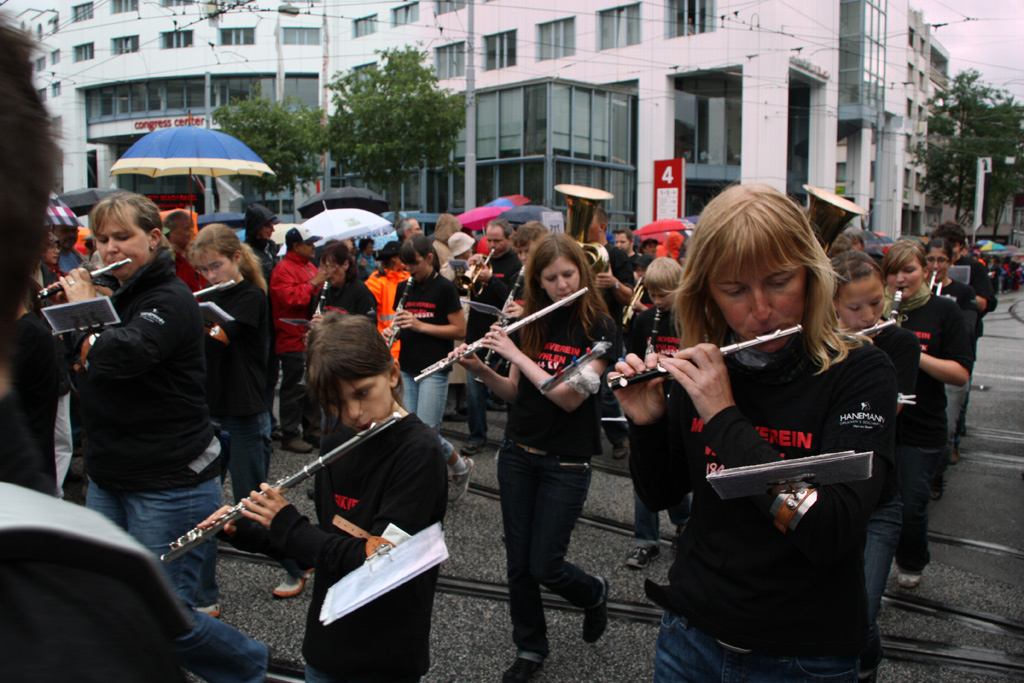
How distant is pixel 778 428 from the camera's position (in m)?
1.78

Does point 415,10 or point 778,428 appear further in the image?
point 415,10

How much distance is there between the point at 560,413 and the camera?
3.56 meters

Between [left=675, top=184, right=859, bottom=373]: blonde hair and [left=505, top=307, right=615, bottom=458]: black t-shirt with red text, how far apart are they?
1.78 m

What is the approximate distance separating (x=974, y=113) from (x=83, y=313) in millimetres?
56327

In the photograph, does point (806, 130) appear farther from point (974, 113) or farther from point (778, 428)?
point (778, 428)

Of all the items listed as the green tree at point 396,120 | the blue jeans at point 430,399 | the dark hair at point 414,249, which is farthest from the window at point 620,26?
the blue jeans at point 430,399

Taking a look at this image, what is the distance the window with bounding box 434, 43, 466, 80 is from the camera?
3656cm

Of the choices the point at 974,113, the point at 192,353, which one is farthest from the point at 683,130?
the point at 192,353

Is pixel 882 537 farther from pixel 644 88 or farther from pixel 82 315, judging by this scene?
pixel 644 88

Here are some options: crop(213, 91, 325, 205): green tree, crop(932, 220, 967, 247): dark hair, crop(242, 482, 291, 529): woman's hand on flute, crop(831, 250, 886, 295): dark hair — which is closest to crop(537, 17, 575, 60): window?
crop(213, 91, 325, 205): green tree

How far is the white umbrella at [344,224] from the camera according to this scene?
34.3 feet

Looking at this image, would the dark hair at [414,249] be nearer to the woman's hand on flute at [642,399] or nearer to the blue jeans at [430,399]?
the blue jeans at [430,399]

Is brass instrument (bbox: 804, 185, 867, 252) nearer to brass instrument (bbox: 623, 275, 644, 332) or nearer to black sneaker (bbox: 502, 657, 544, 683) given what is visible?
black sneaker (bbox: 502, 657, 544, 683)

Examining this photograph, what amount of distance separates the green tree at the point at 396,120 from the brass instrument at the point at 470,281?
20224 millimetres
